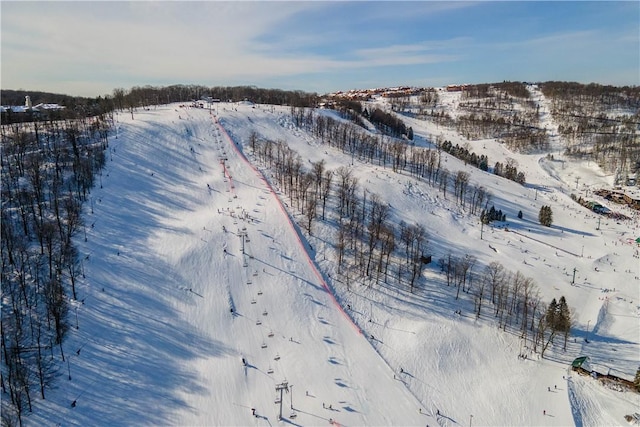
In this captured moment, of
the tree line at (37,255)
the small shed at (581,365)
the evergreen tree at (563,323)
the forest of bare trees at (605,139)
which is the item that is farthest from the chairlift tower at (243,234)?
the forest of bare trees at (605,139)

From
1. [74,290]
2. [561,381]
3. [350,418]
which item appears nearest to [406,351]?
[350,418]

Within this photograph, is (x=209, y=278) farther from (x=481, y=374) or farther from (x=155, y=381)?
(x=481, y=374)

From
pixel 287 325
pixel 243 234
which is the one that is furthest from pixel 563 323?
pixel 243 234

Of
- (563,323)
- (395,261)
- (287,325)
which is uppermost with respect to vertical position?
(395,261)

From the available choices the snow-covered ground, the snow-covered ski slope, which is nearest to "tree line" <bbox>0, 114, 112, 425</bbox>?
the snow-covered ground

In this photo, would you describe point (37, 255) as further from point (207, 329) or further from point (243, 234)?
point (243, 234)

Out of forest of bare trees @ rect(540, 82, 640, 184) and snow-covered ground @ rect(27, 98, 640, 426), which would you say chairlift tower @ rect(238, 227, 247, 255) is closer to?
snow-covered ground @ rect(27, 98, 640, 426)
